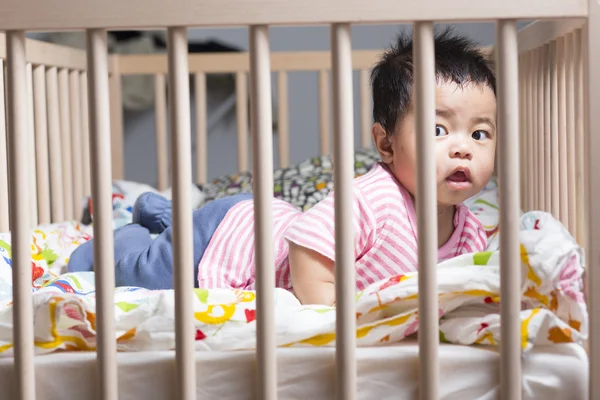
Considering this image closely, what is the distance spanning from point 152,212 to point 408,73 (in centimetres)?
58

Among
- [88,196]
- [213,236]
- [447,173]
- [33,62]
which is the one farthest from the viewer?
[88,196]

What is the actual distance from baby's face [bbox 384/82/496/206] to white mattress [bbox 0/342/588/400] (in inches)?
10.9

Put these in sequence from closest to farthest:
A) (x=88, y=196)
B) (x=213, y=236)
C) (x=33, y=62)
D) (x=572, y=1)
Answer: (x=572, y=1) < (x=213, y=236) < (x=33, y=62) < (x=88, y=196)

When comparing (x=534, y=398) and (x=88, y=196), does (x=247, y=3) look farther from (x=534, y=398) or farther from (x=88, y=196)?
(x=88, y=196)

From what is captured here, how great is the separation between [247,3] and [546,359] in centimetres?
47

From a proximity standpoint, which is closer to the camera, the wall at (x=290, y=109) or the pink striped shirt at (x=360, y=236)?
the pink striped shirt at (x=360, y=236)

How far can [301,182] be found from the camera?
6.40 feet

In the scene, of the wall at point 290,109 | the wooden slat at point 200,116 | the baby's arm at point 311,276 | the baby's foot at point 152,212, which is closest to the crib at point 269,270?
the baby's arm at point 311,276

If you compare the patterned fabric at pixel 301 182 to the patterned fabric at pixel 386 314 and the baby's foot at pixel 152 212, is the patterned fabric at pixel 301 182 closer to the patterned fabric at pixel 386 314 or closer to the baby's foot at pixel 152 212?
the baby's foot at pixel 152 212

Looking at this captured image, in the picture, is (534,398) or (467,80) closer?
(534,398)

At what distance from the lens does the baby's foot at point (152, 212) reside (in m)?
1.53

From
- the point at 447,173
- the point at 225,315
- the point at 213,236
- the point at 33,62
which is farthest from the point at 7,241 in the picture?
the point at 447,173

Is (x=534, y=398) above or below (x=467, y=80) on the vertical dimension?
below

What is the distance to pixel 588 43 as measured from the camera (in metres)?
0.83
